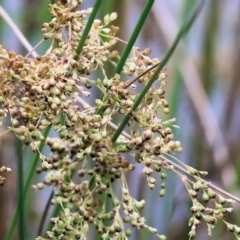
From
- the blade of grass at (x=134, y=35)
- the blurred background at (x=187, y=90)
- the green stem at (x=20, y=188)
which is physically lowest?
the green stem at (x=20, y=188)

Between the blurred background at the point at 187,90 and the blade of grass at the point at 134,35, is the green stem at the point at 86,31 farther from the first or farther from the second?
the blurred background at the point at 187,90

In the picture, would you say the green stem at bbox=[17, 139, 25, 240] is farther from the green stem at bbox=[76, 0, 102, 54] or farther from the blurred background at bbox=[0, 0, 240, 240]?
the blurred background at bbox=[0, 0, 240, 240]

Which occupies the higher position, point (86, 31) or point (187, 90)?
point (187, 90)

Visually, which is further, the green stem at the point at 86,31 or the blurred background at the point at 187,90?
the blurred background at the point at 187,90

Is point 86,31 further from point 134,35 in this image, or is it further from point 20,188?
point 20,188

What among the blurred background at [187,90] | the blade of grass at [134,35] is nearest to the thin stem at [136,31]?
the blade of grass at [134,35]

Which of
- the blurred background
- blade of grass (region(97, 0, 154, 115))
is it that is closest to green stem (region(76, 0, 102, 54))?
blade of grass (region(97, 0, 154, 115))

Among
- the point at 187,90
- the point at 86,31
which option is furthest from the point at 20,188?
the point at 187,90

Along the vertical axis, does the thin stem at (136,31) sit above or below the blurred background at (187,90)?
below

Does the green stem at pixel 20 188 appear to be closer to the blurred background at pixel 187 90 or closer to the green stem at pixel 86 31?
the green stem at pixel 86 31
